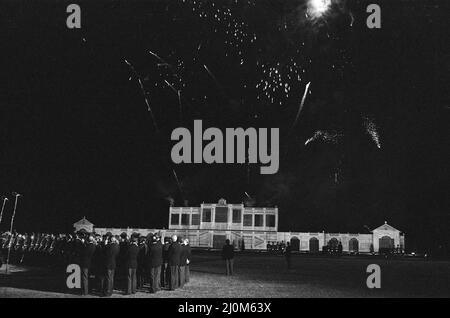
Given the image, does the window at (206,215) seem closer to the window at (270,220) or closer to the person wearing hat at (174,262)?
the window at (270,220)

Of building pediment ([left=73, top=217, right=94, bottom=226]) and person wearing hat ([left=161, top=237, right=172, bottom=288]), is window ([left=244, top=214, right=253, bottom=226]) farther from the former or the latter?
person wearing hat ([left=161, top=237, right=172, bottom=288])

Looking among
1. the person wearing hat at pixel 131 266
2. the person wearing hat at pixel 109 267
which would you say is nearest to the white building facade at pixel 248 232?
the person wearing hat at pixel 131 266

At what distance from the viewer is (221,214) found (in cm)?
6397

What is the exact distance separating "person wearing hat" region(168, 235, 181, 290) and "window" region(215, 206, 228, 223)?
4720 centimetres

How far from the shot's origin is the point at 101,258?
14.4 metres

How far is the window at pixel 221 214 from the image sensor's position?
63531 millimetres

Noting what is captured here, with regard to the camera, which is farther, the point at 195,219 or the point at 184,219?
the point at 184,219

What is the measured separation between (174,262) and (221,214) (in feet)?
158

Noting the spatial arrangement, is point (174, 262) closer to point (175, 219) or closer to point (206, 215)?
point (206, 215)

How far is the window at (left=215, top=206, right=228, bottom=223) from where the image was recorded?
2501 inches

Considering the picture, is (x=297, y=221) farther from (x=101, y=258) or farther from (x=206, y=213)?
(x=101, y=258)

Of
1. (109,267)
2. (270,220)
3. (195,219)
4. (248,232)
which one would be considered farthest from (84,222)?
(109,267)

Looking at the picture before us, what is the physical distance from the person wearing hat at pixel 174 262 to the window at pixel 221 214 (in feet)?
155
